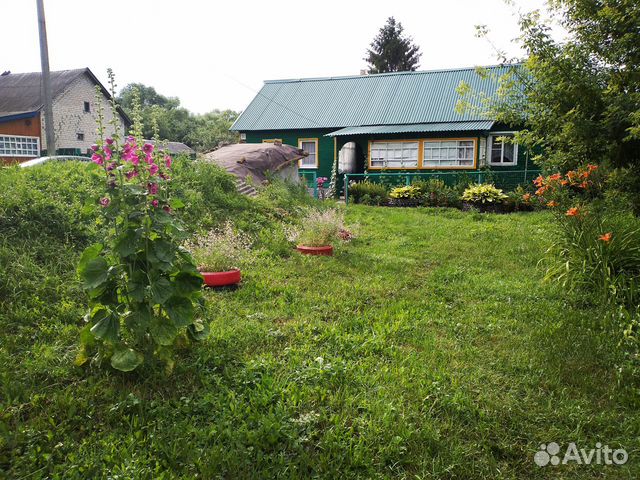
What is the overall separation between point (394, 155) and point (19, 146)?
63.4 ft

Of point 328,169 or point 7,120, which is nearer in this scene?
point 328,169

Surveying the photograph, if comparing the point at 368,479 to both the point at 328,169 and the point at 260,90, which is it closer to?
the point at 328,169

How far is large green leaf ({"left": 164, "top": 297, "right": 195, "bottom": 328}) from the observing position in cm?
308

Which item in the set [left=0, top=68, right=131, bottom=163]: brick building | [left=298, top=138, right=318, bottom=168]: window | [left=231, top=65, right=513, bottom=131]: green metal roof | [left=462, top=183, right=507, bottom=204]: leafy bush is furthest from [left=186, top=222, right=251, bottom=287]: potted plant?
[left=0, top=68, right=131, bottom=163]: brick building

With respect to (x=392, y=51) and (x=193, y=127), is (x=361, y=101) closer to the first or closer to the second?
(x=392, y=51)

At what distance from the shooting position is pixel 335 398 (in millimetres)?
2957

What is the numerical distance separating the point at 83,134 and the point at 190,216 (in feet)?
79.8

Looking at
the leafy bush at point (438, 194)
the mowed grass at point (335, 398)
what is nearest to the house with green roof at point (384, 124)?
the leafy bush at point (438, 194)

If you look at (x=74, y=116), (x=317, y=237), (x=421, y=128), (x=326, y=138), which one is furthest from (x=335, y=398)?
(x=74, y=116)

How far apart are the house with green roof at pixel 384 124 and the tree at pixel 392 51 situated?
63.3ft

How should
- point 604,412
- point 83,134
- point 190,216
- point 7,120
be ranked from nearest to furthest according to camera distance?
point 604,412 → point 190,216 → point 7,120 → point 83,134

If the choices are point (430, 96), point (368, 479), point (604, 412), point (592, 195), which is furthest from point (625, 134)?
point (430, 96)

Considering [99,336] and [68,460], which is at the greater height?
[99,336]

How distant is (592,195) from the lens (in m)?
6.38
